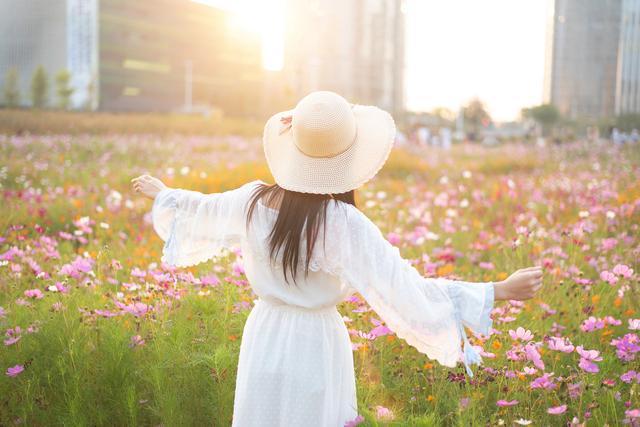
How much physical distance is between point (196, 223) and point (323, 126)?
2.03ft

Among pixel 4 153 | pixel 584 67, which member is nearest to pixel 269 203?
pixel 4 153

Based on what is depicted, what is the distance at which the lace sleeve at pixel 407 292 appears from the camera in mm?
1977

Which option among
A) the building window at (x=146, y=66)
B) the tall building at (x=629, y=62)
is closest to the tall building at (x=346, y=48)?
the building window at (x=146, y=66)

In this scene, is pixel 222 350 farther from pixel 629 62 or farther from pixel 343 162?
pixel 629 62

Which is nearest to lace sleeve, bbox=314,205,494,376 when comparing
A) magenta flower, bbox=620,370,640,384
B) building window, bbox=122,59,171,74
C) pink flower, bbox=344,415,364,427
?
pink flower, bbox=344,415,364,427

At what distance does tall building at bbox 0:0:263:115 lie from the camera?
74.4 meters

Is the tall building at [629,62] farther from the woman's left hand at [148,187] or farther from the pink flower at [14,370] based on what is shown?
the pink flower at [14,370]

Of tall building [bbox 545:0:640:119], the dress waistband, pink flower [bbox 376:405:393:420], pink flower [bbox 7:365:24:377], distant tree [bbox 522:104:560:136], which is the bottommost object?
pink flower [bbox 376:405:393:420]

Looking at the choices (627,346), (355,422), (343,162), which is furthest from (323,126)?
(627,346)

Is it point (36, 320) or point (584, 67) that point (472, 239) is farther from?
point (584, 67)

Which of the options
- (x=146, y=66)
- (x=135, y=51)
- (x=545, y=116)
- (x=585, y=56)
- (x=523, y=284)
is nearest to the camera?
(x=523, y=284)

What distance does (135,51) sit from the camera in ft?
255

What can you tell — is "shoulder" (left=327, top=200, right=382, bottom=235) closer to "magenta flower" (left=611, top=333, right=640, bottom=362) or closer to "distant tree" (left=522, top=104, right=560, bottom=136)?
"magenta flower" (left=611, top=333, right=640, bottom=362)

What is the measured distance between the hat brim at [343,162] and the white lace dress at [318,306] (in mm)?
79
